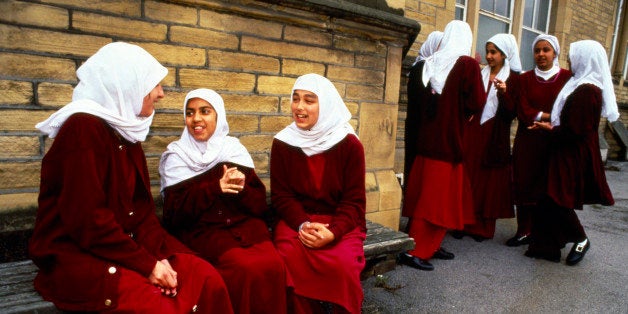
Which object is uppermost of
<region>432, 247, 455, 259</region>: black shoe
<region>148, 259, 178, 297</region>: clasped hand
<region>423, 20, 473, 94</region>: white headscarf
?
<region>423, 20, 473, 94</region>: white headscarf

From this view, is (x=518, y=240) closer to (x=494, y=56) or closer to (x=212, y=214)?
(x=494, y=56)

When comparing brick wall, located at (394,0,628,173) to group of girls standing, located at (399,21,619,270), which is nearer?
group of girls standing, located at (399,21,619,270)

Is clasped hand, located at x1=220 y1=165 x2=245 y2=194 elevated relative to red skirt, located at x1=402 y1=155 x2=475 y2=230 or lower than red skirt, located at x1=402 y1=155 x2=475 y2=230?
elevated

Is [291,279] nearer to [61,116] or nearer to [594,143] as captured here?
[61,116]

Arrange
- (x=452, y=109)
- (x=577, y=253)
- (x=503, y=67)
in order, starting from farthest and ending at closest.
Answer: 1. (x=503, y=67)
2. (x=577, y=253)
3. (x=452, y=109)

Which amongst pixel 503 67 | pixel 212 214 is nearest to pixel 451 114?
pixel 503 67

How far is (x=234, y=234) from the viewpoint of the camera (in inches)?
90.8

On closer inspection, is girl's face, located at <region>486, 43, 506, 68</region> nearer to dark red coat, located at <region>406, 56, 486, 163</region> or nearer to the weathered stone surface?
dark red coat, located at <region>406, 56, 486, 163</region>

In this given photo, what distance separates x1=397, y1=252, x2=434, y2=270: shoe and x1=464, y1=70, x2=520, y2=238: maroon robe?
108cm

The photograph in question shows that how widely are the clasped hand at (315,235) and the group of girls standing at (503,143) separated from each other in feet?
4.91

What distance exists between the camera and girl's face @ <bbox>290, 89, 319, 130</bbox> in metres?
2.55

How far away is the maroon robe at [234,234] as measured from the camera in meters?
2.09

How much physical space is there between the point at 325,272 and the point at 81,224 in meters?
1.20

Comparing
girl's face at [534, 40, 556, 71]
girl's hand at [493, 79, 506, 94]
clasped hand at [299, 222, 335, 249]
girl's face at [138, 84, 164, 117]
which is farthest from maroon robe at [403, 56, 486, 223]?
girl's face at [138, 84, 164, 117]
